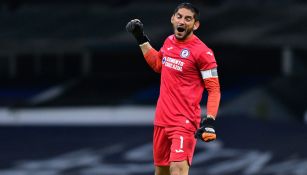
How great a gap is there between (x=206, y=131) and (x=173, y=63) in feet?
1.98

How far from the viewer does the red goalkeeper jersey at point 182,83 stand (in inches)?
274

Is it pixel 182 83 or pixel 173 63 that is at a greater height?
pixel 173 63

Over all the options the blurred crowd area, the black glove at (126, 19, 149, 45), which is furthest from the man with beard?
the blurred crowd area

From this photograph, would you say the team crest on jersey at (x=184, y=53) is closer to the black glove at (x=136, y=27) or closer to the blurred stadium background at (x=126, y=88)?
the black glove at (x=136, y=27)

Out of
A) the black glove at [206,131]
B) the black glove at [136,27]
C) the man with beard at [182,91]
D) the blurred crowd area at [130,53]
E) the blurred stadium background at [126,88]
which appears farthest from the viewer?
the blurred crowd area at [130,53]

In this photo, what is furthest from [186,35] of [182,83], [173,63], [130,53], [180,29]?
[130,53]

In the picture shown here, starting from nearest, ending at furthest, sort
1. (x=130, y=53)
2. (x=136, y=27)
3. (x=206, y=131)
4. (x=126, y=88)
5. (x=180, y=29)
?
(x=206, y=131)
(x=180, y=29)
(x=136, y=27)
(x=126, y=88)
(x=130, y=53)

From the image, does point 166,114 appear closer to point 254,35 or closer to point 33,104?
point 254,35

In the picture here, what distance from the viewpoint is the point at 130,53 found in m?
16.6

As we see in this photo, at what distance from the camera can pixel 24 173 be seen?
42.4 feet

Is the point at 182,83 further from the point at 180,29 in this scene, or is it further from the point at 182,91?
the point at 180,29

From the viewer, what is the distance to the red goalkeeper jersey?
22.9 feet

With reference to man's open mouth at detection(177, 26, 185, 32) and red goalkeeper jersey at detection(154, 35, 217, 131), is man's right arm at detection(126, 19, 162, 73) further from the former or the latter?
man's open mouth at detection(177, 26, 185, 32)

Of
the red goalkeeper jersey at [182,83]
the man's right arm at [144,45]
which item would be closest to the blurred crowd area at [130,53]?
the man's right arm at [144,45]
